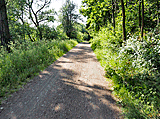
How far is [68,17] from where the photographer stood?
31.9 meters

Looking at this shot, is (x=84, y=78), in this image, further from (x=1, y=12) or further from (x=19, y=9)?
(x=19, y=9)

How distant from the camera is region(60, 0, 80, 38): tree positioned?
99.7ft

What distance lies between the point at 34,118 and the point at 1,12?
759 cm

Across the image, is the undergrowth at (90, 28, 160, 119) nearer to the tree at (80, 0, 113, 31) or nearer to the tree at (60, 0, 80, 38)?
the tree at (80, 0, 113, 31)

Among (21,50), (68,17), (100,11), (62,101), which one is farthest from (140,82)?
(68,17)

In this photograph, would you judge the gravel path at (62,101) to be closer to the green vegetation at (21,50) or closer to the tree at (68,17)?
the green vegetation at (21,50)

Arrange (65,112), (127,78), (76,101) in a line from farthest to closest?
(127,78)
(76,101)
(65,112)

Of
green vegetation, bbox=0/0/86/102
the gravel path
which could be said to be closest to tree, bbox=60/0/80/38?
green vegetation, bbox=0/0/86/102

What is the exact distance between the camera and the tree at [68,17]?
30375 millimetres

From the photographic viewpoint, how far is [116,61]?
4.65m

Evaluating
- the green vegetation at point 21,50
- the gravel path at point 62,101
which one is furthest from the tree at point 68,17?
the gravel path at point 62,101

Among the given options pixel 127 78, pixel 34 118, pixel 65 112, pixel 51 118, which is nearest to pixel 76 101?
pixel 65 112

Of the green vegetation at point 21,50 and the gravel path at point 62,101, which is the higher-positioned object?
the green vegetation at point 21,50

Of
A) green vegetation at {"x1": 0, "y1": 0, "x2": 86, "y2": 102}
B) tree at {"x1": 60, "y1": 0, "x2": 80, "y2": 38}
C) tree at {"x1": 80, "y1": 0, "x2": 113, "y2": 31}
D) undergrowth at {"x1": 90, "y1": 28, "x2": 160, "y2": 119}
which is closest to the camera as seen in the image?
undergrowth at {"x1": 90, "y1": 28, "x2": 160, "y2": 119}
